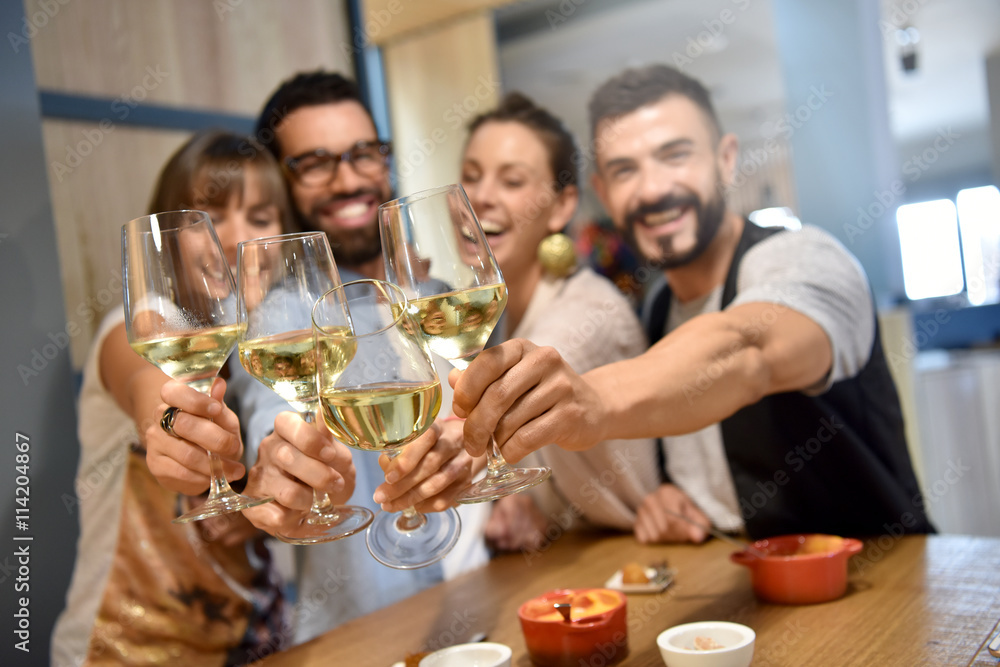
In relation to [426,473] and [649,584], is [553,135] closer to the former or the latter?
[649,584]

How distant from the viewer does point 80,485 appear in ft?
5.51

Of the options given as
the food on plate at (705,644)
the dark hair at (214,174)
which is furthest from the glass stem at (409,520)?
the dark hair at (214,174)

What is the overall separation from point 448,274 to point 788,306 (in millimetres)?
838

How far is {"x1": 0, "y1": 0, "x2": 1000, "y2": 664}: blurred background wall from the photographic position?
5.31ft

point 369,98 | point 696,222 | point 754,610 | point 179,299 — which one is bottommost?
point 754,610

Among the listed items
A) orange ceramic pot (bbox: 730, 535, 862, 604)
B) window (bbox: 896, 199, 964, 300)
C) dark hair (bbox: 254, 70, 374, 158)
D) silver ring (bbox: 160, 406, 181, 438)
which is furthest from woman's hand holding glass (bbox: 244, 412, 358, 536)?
window (bbox: 896, 199, 964, 300)

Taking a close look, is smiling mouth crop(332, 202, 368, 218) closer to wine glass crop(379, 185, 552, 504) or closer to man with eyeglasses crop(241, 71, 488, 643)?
man with eyeglasses crop(241, 71, 488, 643)

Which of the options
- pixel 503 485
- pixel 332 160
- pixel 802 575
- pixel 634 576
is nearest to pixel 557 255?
pixel 332 160

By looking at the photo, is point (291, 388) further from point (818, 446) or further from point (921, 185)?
point (921, 185)

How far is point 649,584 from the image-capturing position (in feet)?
4.51

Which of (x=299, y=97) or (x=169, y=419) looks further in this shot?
(x=299, y=97)

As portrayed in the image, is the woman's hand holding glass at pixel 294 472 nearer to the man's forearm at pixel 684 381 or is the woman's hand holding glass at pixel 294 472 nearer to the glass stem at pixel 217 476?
the glass stem at pixel 217 476

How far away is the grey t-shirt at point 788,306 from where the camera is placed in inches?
59.6

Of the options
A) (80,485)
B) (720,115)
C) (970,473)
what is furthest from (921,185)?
(80,485)
